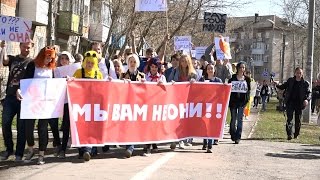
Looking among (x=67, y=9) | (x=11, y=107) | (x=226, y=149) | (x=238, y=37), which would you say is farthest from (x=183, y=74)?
(x=238, y=37)

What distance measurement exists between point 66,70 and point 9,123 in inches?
58.9

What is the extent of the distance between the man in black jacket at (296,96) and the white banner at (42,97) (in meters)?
7.54

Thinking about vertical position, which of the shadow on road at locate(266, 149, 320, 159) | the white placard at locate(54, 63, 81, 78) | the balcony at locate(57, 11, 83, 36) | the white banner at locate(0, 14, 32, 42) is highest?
the balcony at locate(57, 11, 83, 36)

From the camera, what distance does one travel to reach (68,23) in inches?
A: 1480

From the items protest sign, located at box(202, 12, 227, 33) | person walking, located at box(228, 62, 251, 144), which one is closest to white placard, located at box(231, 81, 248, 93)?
person walking, located at box(228, 62, 251, 144)

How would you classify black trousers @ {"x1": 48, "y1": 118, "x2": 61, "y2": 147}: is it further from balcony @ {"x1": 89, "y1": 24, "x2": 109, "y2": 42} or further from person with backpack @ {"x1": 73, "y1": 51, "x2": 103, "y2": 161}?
balcony @ {"x1": 89, "y1": 24, "x2": 109, "y2": 42}

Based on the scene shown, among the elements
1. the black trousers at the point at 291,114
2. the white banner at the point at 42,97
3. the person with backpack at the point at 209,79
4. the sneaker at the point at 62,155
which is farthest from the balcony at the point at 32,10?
the white banner at the point at 42,97

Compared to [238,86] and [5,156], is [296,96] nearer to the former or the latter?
[238,86]

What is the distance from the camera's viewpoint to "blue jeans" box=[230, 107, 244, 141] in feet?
44.2

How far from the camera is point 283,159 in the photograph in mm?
11227

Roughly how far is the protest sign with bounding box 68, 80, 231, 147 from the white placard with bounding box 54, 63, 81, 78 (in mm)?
946

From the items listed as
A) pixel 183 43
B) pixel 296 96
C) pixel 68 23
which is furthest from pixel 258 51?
pixel 296 96

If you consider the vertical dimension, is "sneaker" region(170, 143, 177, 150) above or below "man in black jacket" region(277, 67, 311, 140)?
below

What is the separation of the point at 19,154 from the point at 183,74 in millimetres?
3739
